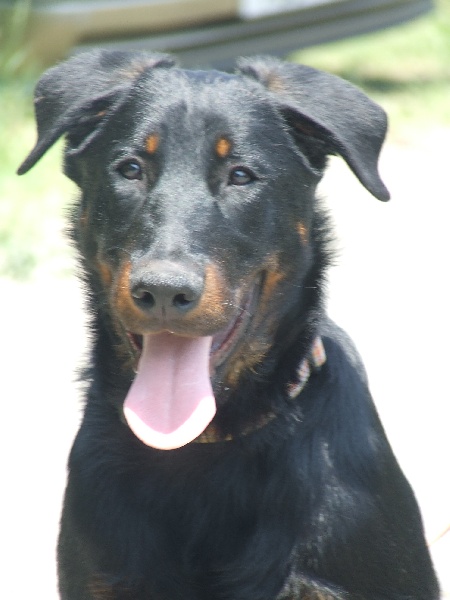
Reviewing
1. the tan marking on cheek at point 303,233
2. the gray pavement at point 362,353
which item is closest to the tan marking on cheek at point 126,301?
the tan marking on cheek at point 303,233

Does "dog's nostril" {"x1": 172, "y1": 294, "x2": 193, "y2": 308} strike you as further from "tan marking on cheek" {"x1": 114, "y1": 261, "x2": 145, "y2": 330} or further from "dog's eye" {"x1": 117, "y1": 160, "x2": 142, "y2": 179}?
"dog's eye" {"x1": 117, "y1": 160, "x2": 142, "y2": 179}

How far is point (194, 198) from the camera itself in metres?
3.15

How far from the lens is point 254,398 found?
3.37 metres

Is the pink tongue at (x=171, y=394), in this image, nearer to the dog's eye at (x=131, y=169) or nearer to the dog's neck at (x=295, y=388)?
the dog's neck at (x=295, y=388)

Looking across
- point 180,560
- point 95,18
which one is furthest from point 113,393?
point 95,18

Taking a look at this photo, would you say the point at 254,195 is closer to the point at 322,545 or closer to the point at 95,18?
the point at 322,545

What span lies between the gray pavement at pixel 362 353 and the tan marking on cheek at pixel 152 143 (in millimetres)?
661

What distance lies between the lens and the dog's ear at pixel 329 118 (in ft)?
10.7

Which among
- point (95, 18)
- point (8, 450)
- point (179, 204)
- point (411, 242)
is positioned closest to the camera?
point (179, 204)

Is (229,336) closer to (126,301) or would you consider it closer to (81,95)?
(126,301)

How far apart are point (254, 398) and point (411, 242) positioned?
146 inches

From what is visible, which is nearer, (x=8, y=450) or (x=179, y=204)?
(x=179, y=204)

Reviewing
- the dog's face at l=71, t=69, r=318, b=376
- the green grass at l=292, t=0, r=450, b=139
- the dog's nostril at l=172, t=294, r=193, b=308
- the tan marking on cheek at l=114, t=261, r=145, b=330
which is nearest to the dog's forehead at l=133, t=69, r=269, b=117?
the dog's face at l=71, t=69, r=318, b=376

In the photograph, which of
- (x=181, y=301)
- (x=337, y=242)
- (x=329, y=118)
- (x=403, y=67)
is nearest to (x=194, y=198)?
(x=181, y=301)
